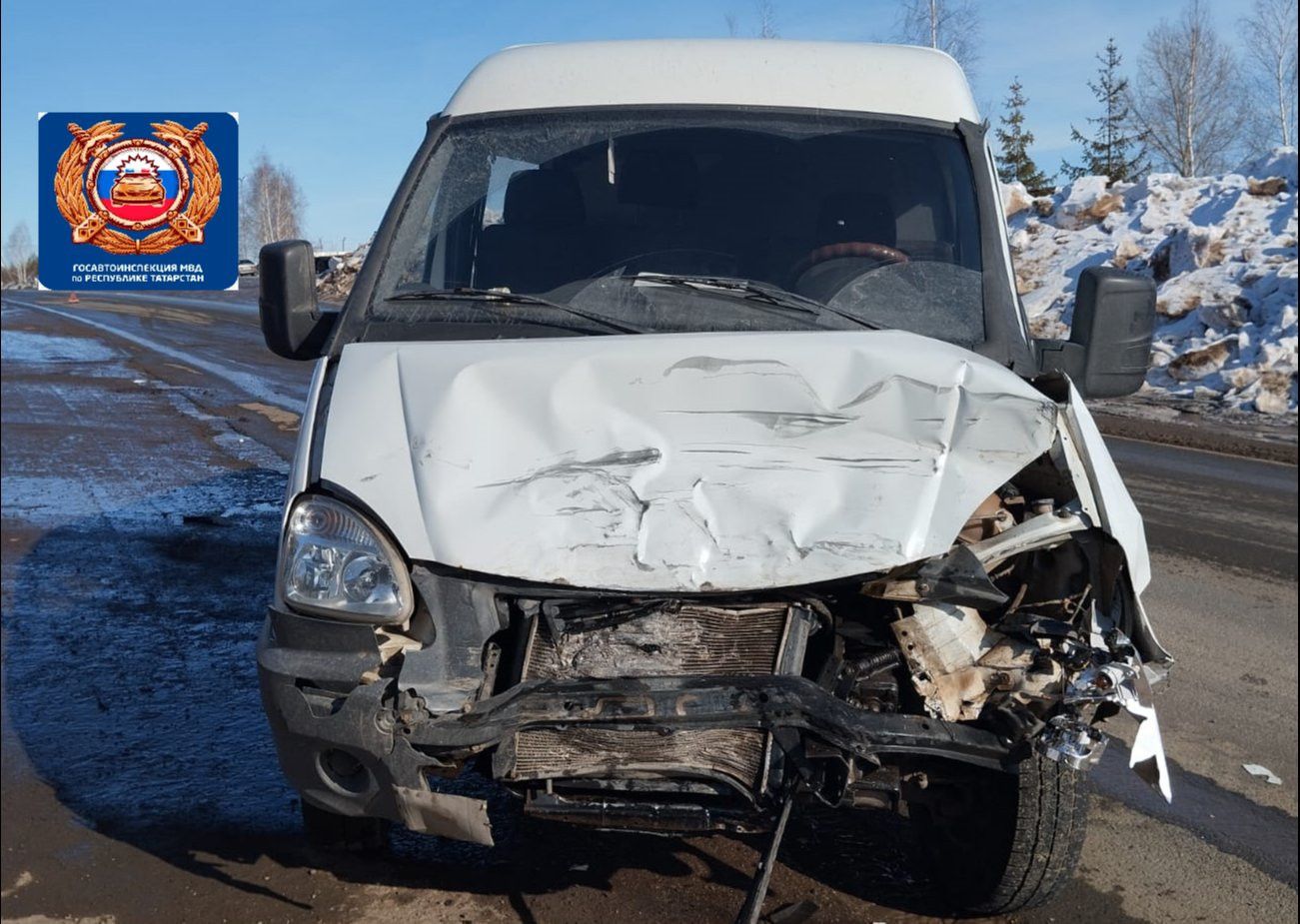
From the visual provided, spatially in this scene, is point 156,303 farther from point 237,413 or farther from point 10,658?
point 10,658

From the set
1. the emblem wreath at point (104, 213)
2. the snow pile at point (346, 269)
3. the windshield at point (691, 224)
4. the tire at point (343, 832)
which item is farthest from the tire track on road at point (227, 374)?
the tire at point (343, 832)

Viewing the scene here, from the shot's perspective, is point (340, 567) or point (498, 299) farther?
point (498, 299)

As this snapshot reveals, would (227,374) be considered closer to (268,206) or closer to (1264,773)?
(1264,773)

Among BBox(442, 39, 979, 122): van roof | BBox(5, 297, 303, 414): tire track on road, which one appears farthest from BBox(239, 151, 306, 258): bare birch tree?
BBox(442, 39, 979, 122): van roof

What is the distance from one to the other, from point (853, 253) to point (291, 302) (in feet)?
6.11

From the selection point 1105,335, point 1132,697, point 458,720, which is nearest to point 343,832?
point 458,720

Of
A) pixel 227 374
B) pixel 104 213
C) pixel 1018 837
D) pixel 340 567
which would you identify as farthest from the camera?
pixel 227 374

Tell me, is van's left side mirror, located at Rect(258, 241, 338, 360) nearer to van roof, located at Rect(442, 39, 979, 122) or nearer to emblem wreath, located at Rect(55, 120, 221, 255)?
van roof, located at Rect(442, 39, 979, 122)

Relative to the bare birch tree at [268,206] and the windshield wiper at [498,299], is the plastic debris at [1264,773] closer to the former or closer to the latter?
the windshield wiper at [498,299]

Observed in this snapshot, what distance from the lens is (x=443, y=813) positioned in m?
2.83

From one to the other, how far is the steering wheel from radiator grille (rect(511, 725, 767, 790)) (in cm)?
172

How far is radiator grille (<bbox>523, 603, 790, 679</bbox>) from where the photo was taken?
2.94 metres

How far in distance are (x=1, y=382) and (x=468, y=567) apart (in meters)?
15.2

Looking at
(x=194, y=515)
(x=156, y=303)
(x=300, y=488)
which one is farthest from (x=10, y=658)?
(x=156, y=303)
